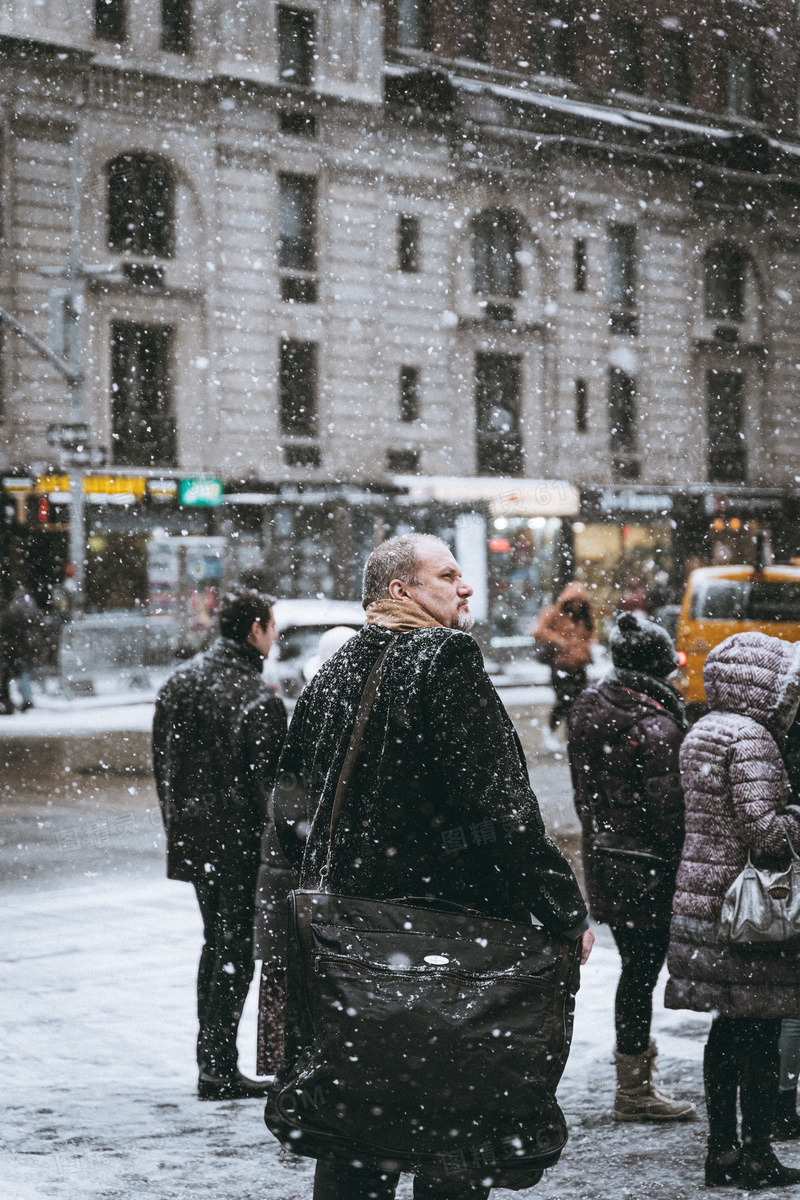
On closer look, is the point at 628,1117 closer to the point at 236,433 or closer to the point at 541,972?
the point at 541,972

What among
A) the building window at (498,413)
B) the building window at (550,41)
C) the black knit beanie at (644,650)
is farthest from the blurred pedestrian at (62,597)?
the black knit beanie at (644,650)

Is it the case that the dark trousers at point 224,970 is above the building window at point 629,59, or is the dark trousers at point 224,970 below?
below

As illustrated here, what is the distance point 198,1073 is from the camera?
4656mm

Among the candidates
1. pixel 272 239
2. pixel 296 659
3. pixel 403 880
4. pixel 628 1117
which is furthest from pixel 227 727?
pixel 272 239

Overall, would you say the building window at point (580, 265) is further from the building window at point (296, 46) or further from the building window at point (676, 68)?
the building window at point (676, 68)

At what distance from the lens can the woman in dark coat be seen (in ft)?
12.0

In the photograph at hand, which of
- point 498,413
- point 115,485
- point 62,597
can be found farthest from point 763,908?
point 498,413

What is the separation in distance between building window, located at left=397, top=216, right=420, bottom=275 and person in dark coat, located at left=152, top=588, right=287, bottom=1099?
78.1ft

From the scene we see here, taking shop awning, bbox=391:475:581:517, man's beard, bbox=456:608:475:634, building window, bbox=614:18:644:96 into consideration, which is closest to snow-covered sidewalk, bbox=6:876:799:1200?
man's beard, bbox=456:608:475:634

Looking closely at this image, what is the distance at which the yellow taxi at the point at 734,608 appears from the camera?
15859 millimetres

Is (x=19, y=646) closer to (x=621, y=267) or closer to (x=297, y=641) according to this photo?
(x=297, y=641)

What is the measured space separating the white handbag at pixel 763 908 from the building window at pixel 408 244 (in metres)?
24.9

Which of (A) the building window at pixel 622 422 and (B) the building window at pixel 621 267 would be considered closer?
(B) the building window at pixel 621 267

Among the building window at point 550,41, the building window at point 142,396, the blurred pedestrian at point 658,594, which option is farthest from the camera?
the blurred pedestrian at point 658,594
